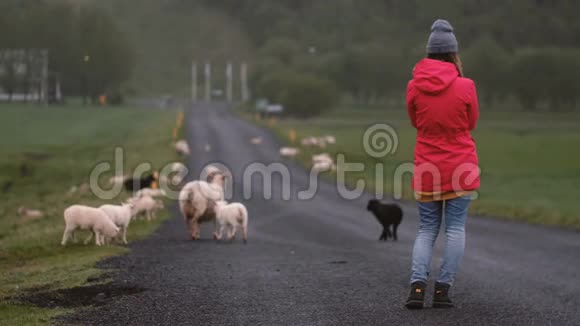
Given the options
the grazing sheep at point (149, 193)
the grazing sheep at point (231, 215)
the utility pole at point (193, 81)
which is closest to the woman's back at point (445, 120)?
the grazing sheep at point (231, 215)

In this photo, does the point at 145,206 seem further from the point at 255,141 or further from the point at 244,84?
the point at 244,84

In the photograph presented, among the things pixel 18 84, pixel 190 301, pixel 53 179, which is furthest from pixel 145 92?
pixel 190 301

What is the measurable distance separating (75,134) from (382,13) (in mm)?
109373

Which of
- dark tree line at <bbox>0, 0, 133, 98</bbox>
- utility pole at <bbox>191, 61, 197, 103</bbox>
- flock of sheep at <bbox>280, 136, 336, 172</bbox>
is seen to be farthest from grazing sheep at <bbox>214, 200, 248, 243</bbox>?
utility pole at <bbox>191, 61, 197, 103</bbox>

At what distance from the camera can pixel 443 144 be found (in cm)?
800

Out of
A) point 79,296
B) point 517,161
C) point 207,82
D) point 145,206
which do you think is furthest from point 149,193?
point 207,82

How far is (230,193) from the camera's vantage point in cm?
3014

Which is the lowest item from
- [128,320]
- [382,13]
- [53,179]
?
[53,179]

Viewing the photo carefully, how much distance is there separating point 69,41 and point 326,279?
2347 inches

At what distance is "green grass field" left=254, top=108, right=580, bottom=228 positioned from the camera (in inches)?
1139

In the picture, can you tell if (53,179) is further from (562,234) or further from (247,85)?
(247,85)

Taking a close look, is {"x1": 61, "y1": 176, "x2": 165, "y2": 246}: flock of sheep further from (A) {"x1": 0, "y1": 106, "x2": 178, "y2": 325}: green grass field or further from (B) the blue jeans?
(B) the blue jeans

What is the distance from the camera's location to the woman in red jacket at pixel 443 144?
7.94m

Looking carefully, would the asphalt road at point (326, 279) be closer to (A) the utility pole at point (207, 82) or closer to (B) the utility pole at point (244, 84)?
(B) the utility pole at point (244, 84)
